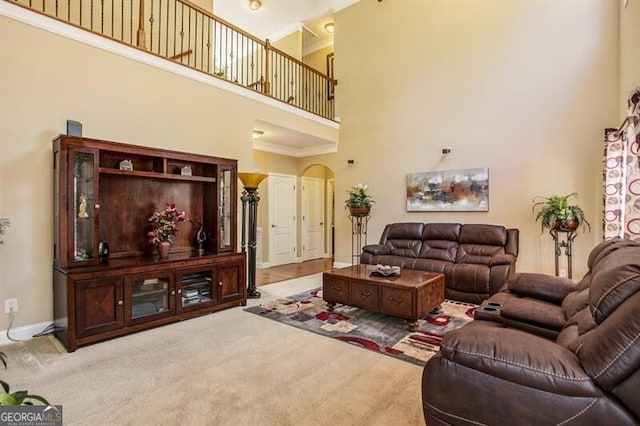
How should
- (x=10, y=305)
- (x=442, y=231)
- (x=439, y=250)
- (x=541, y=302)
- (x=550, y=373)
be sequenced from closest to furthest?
(x=550, y=373)
(x=541, y=302)
(x=10, y=305)
(x=439, y=250)
(x=442, y=231)

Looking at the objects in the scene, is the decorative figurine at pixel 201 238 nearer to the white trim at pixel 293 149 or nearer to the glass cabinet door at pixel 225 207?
the glass cabinet door at pixel 225 207

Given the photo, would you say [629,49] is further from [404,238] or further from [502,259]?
[404,238]

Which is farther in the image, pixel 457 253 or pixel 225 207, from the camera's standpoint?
pixel 457 253

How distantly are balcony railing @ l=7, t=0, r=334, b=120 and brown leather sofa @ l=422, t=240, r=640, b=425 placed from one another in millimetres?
4675

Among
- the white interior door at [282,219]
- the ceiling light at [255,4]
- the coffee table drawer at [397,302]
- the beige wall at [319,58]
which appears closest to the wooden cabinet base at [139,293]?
the coffee table drawer at [397,302]

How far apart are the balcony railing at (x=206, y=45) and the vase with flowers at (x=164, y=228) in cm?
208

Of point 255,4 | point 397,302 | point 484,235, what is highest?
point 255,4

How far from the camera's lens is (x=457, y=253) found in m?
5.09

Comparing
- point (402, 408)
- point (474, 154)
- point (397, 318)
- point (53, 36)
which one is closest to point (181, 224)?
point (53, 36)

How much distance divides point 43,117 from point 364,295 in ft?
12.6

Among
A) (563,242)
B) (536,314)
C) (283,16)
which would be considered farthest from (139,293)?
(283,16)

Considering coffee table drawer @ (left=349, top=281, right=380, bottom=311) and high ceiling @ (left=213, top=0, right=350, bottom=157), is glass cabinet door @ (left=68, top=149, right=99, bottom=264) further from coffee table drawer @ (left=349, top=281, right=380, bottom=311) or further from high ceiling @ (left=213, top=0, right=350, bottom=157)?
high ceiling @ (left=213, top=0, right=350, bottom=157)

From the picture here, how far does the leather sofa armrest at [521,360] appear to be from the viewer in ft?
4.09

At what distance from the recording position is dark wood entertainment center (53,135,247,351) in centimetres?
301
